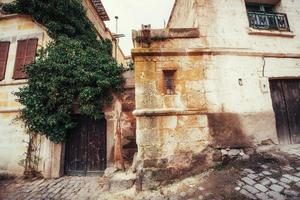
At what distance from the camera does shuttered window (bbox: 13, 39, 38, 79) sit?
7.00 meters

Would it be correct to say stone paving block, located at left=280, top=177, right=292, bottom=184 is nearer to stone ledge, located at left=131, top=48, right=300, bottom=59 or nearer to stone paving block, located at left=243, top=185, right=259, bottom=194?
stone paving block, located at left=243, top=185, right=259, bottom=194

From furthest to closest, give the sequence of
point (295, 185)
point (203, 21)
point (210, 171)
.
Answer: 1. point (203, 21)
2. point (210, 171)
3. point (295, 185)

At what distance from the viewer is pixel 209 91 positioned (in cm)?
486

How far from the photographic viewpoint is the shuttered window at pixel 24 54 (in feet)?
23.0

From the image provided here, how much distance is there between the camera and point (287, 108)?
17.8 ft

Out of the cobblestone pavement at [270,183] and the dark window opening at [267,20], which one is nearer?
the cobblestone pavement at [270,183]

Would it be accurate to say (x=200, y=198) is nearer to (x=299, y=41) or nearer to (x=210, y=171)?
(x=210, y=171)

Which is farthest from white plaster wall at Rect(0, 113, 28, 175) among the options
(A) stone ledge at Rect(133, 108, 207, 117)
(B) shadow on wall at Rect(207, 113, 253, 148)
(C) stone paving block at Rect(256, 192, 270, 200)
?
(C) stone paving block at Rect(256, 192, 270, 200)

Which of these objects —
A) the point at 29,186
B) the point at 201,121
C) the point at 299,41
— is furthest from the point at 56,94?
the point at 299,41

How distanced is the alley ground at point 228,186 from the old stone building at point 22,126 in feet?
3.59

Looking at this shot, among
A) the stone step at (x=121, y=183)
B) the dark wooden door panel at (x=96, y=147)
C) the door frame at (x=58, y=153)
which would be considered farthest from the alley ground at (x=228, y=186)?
the dark wooden door panel at (x=96, y=147)

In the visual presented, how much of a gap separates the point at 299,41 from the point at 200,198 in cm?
574

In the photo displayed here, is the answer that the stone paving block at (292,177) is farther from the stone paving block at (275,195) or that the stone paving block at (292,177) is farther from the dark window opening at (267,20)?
the dark window opening at (267,20)

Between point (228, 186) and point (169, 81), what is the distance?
2806 mm
